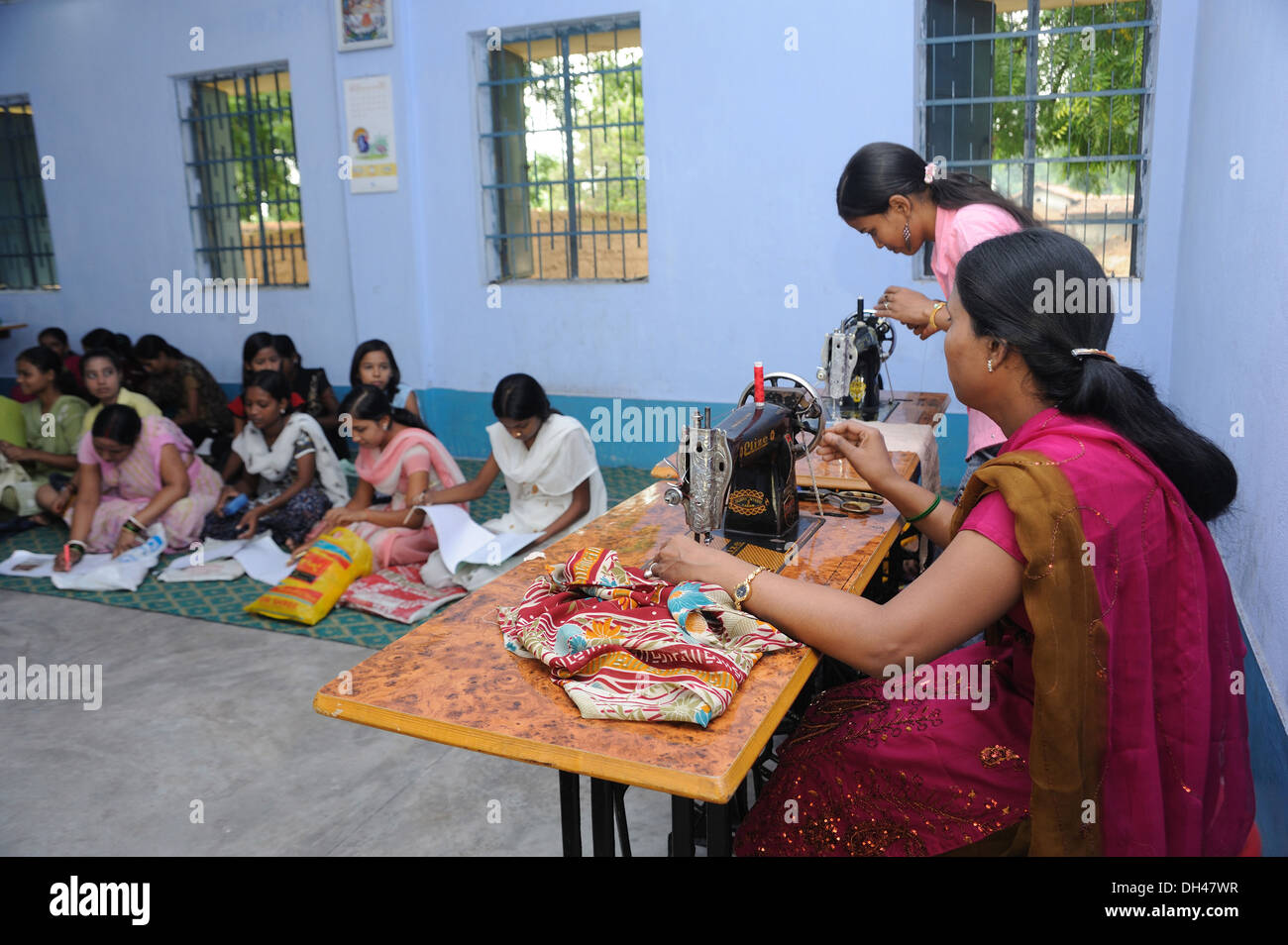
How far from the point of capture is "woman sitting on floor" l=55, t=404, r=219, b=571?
483cm

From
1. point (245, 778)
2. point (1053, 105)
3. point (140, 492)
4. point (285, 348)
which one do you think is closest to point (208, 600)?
point (140, 492)

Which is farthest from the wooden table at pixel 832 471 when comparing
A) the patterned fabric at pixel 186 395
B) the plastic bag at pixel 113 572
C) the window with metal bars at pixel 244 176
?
the window with metal bars at pixel 244 176

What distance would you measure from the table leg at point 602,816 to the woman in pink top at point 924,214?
5.03 ft

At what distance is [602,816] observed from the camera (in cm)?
163

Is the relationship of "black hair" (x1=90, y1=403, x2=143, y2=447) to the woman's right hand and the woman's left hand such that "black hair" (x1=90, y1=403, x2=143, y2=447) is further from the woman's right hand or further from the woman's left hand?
the woman's left hand

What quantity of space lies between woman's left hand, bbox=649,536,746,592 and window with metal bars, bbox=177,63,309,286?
243 inches

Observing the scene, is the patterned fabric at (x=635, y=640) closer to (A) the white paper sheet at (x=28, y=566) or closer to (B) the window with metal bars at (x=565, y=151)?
(A) the white paper sheet at (x=28, y=566)

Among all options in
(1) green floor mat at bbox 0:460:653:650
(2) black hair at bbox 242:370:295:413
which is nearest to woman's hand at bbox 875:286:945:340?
(1) green floor mat at bbox 0:460:653:650

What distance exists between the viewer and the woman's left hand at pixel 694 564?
5.34 feet

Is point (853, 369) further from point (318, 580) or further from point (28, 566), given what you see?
A: point (28, 566)

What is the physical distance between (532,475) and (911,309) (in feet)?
6.62

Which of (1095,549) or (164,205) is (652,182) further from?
(1095,549)
